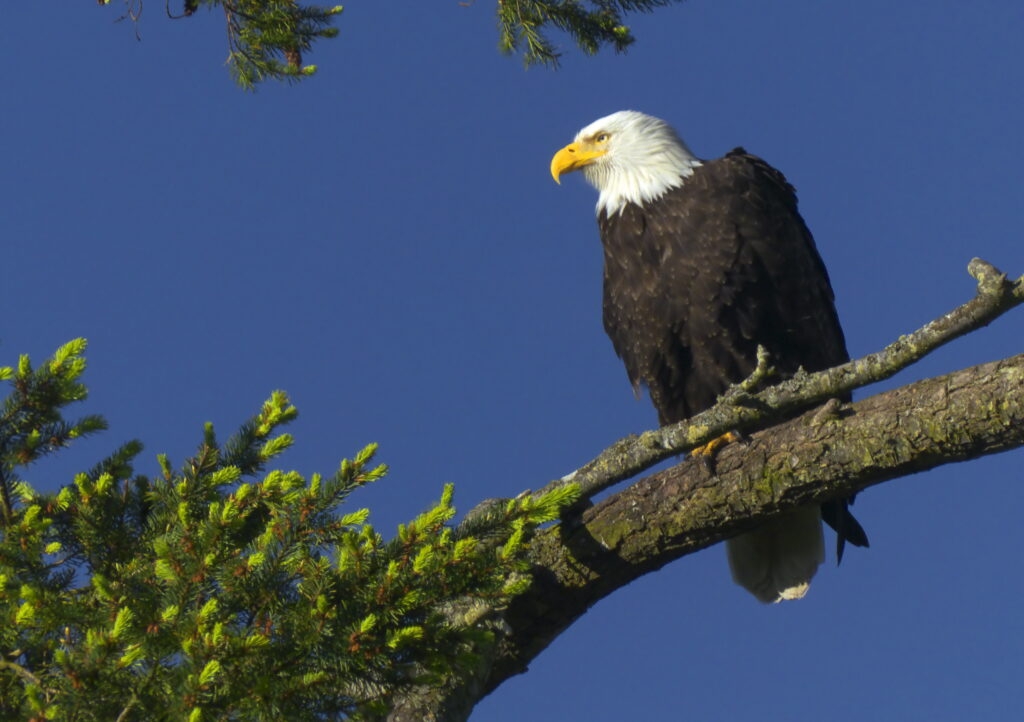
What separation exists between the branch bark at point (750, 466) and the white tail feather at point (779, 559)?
1.43 metres

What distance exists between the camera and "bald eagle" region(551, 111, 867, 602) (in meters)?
4.49

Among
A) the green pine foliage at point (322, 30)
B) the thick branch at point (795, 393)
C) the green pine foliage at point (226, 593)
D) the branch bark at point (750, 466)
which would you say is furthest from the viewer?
the green pine foliage at point (322, 30)

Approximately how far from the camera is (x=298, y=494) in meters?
2.62

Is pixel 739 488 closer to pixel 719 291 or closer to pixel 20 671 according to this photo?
pixel 719 291

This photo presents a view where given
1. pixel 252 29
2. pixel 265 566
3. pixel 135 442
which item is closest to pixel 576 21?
pixel 252 29

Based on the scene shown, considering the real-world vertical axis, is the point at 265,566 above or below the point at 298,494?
below

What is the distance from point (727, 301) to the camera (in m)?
4.45

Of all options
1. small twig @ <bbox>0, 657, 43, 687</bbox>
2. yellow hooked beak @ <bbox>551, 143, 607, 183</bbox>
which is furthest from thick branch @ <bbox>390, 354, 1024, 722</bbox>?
yellow hooked beak @ <bbox>551, 143, 607, 183</bbox>

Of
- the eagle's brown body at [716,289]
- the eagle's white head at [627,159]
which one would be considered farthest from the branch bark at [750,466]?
the eagle's white head at [627,159]

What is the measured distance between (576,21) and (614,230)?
0.91 metres

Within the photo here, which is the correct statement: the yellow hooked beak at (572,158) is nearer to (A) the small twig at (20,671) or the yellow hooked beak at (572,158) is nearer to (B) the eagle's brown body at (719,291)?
(B) the eagle's brown body at (719,291)

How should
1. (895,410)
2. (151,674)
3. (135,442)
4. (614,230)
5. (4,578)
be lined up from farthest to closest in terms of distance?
1. (614,230)
2. (135,442)
3. (895,410)
4. (4,578)
5. (151,674)

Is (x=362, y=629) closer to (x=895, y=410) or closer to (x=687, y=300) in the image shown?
(x=895, y=410)

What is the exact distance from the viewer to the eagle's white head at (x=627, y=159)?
505cm
